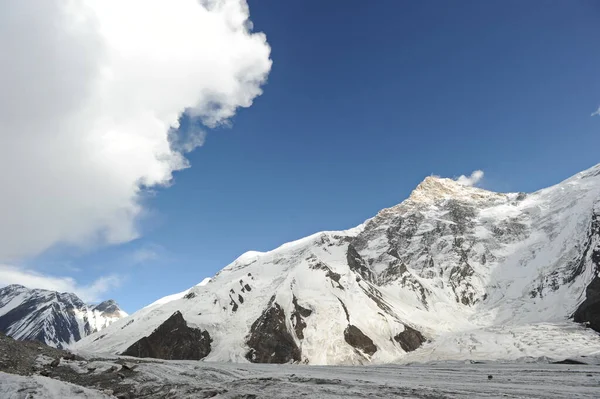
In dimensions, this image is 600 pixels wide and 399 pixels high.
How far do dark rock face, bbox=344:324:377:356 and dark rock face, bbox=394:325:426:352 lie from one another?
11868 mm

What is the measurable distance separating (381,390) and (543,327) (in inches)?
4633

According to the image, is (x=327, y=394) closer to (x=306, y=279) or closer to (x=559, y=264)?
(x=306, y=279)

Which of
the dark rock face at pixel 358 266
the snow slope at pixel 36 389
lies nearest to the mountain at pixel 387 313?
the dark rock face at pixel 358 266

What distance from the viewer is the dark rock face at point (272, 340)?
405 feet

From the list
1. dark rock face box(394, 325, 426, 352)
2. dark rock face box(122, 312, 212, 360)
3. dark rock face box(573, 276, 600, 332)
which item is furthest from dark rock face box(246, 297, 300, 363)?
dark rock face box(573, 276, 600, 332)

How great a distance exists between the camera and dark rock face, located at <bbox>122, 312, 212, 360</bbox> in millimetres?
131250

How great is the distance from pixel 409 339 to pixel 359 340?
19.9 metres

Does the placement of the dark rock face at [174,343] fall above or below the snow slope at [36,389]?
above

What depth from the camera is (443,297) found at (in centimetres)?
18688

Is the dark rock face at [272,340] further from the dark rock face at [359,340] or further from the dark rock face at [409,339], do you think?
the dark rock face at [409,339]

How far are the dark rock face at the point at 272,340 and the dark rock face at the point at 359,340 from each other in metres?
16.8

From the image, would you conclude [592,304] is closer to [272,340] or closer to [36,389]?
[272,340]

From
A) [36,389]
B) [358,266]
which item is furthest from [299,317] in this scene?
[36,389]

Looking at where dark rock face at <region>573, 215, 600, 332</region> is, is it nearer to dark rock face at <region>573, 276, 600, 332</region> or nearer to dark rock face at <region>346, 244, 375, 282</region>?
dark rock face at <region>573, 276, 600, 332</region>
